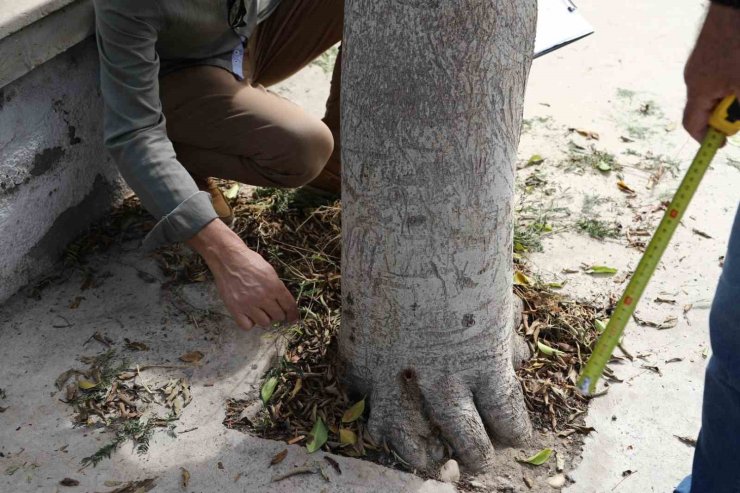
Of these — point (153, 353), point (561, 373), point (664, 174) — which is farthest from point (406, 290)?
point (664, 174)

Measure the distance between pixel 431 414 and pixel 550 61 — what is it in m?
2.73

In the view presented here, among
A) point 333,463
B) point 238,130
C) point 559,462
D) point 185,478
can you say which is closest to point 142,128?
point 238,130

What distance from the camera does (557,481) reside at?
254 centimetres

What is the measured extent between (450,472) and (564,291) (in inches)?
37.6

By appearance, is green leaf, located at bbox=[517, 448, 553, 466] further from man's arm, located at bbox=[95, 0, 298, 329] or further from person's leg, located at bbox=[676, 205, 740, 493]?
man's arm, located at bbox=[95, 0, 298, 329]

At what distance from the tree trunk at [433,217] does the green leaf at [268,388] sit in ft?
0.89

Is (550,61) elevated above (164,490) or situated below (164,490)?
above

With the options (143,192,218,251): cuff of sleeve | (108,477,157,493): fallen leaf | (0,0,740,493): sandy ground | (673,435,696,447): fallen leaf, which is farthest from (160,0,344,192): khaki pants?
(673,435,696,447): fallen leaf

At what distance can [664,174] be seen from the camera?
3830mm

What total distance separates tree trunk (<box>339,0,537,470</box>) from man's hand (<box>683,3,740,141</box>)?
544 mm

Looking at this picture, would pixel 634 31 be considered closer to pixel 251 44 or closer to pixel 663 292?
pixel 663 292

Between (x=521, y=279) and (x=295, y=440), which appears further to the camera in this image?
(x=521, y=279)

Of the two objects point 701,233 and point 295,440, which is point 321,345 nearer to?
point 295,440

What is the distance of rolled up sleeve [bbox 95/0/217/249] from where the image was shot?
8.25ft
